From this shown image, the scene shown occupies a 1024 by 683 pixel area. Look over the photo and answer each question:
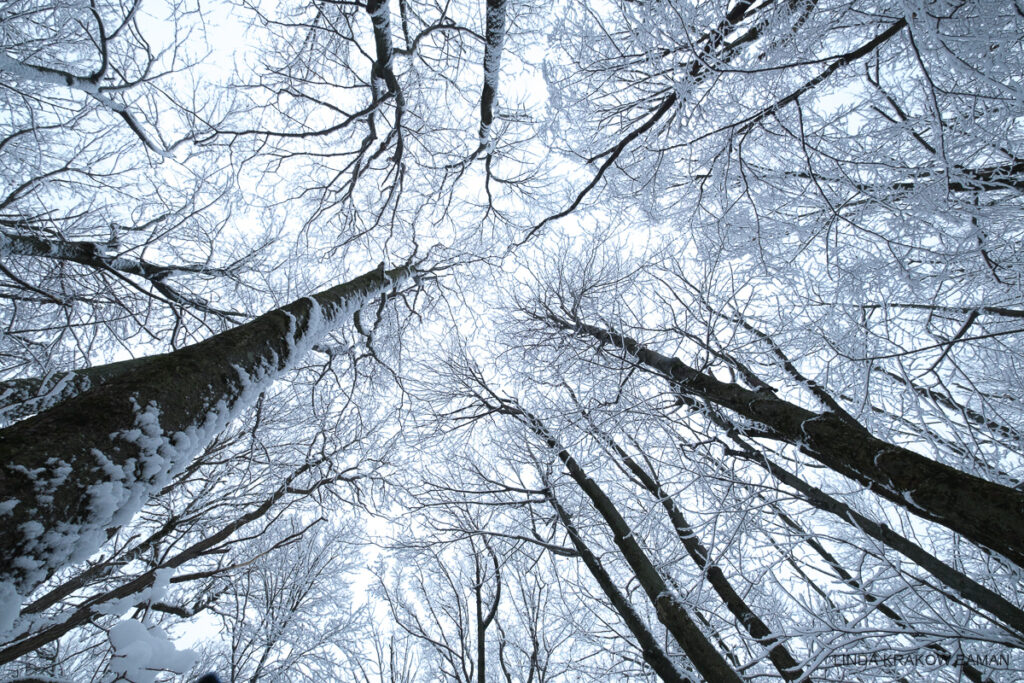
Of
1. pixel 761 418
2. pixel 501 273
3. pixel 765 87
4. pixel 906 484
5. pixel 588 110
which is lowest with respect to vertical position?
pixel 906 484

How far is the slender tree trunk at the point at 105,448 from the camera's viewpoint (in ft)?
3.48

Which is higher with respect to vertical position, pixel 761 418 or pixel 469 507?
pixel 469 507

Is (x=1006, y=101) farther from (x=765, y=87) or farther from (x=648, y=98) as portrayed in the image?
(x=648, y=98)

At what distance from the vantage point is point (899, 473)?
6.47 ft

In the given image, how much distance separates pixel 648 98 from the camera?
2.98 m

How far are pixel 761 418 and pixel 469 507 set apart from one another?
13.3 feet

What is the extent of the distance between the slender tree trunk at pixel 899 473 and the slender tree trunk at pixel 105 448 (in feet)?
9.57

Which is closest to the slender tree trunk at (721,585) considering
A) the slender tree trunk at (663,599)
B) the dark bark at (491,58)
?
the slender tree trunk at (663,599)

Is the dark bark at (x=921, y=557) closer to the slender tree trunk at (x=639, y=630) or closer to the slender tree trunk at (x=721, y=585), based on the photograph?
the slender tree trunk at (x=721, y=585)

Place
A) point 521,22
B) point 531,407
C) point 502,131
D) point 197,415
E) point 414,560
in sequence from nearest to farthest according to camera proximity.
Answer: point 197,415 → point 521,22 → point 502,131 → point 531,407 → point 414,560

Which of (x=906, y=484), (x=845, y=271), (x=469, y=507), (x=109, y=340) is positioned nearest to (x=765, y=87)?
(x=845, y=271)

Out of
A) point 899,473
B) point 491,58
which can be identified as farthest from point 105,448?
point 491,58

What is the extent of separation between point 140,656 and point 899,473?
3.17 m

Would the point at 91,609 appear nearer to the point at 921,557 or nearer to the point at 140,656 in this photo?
the point at 140,656
